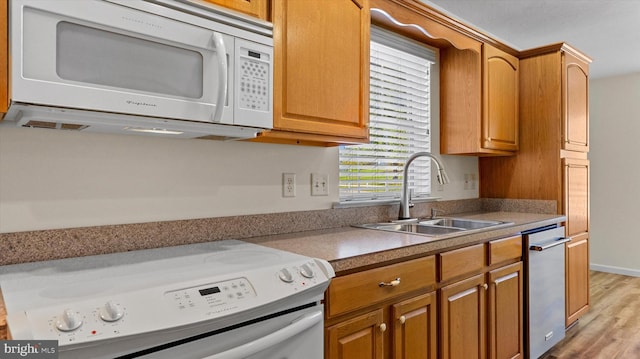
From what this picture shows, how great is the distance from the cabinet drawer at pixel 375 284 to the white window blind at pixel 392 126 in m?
0.70

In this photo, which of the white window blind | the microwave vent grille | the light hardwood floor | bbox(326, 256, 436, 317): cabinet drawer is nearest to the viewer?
the microwave vent grille

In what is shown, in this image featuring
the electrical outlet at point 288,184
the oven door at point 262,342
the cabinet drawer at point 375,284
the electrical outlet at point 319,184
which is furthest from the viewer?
the electrical outlet at point 319,184

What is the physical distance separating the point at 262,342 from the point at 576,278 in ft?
9.35

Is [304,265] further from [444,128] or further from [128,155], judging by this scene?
[444,128]

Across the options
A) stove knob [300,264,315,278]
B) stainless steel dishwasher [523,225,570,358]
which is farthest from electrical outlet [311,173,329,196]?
stainless steel dishwasher [523,225,570,358]

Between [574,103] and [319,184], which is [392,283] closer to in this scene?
[319,184]

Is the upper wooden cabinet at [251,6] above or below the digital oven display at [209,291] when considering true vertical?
above

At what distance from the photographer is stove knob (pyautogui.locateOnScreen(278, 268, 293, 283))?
122 centimetres

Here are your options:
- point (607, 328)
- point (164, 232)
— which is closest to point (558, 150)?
point (607, 328)

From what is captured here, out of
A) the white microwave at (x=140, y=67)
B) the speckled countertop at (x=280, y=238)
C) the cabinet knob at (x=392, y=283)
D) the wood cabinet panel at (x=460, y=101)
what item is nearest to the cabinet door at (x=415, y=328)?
the cabinet knob at (x=392, y=283)

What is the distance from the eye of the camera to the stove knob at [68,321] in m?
0.84

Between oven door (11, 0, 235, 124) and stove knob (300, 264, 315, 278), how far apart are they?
54cm

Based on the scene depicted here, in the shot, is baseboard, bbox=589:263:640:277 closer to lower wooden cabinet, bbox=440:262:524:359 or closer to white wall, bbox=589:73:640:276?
white wall, bbox=589:73:640:276

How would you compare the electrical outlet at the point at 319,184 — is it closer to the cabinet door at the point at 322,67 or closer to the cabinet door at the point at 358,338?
the cabinet door at the point at 322,67
